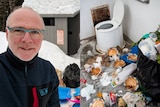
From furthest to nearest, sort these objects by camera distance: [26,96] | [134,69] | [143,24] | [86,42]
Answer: [86,42], [134,69], [143,24], [26,96]

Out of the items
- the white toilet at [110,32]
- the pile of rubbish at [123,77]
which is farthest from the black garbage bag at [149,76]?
the white toilet at [110,32]

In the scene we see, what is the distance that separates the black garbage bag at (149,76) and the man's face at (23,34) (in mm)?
824

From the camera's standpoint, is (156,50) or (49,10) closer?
(156,50)

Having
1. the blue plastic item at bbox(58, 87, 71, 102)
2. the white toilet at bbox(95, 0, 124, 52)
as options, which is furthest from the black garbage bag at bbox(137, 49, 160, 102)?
the blue plastic item at bbox(58, 87, 71, 102)

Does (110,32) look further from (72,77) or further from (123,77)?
(72,77)

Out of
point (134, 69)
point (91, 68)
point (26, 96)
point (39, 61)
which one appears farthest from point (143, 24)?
point (26, 96)

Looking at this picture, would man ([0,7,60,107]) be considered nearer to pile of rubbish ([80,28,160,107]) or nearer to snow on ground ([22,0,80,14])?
pile of rubbish ([80,28,160,107])

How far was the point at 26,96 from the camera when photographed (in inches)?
37.6

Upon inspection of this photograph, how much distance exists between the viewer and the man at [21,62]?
88 centimetres

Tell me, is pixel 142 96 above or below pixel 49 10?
below

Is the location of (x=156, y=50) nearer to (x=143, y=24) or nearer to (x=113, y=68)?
(x=143, y=24)

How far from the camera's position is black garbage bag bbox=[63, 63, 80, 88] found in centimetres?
213

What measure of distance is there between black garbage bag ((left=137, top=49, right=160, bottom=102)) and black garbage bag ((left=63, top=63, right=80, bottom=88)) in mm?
739

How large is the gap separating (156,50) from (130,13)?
1.17 ft
